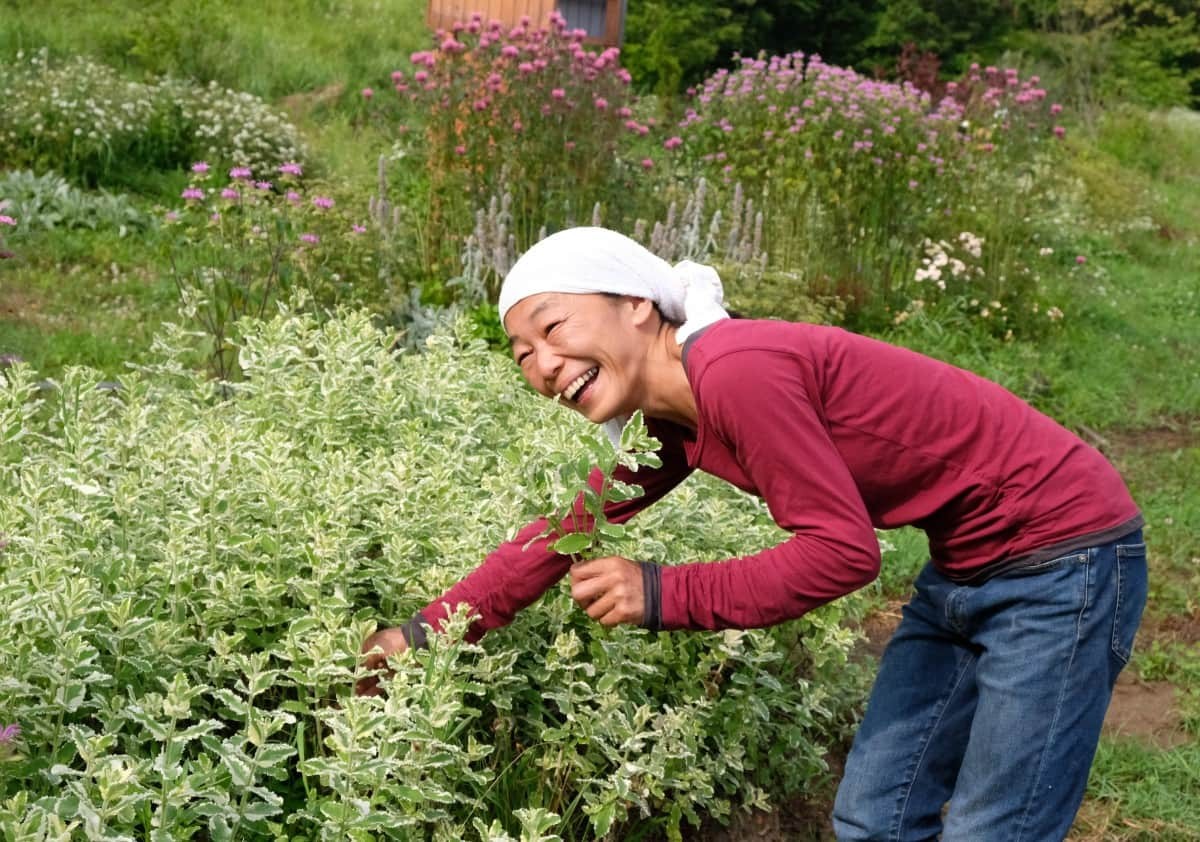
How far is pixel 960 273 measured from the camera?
310 inches

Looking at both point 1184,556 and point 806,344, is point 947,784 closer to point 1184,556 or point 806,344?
point 806,344

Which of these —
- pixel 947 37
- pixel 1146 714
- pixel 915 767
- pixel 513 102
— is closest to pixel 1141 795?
pixel 1146 714

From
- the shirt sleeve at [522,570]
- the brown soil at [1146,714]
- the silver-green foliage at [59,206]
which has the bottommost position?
the silver-green foliage at [59,206]

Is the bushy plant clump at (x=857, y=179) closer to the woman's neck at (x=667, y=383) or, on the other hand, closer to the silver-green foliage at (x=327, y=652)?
the silver-green foliage at (x=327, y=652)

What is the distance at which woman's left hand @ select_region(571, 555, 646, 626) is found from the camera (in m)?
2.10

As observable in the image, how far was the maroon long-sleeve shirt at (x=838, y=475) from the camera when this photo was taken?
203cm

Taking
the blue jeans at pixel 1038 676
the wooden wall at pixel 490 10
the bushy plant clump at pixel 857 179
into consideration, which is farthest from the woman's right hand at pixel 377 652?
the wooden wall at pixel 490 10

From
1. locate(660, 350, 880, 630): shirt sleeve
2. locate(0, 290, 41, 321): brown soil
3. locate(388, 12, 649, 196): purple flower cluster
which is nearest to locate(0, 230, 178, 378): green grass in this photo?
locate(0, 290, 41, 321): brown soil

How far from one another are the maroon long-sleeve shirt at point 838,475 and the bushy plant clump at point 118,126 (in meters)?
6.89

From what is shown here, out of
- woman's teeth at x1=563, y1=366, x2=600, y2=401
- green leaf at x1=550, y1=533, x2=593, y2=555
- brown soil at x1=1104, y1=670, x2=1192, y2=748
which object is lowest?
brown soil at x1=1104, y1=670, x2=1192, y2=748

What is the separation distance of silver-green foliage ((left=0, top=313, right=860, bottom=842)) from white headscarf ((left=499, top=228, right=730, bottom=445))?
27 centimetres

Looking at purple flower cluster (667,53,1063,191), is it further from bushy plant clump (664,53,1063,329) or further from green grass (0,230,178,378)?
green grass (0,230,178,378)

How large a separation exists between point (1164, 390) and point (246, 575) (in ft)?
20.2

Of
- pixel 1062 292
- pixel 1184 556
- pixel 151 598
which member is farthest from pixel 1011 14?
pixel 151 598
